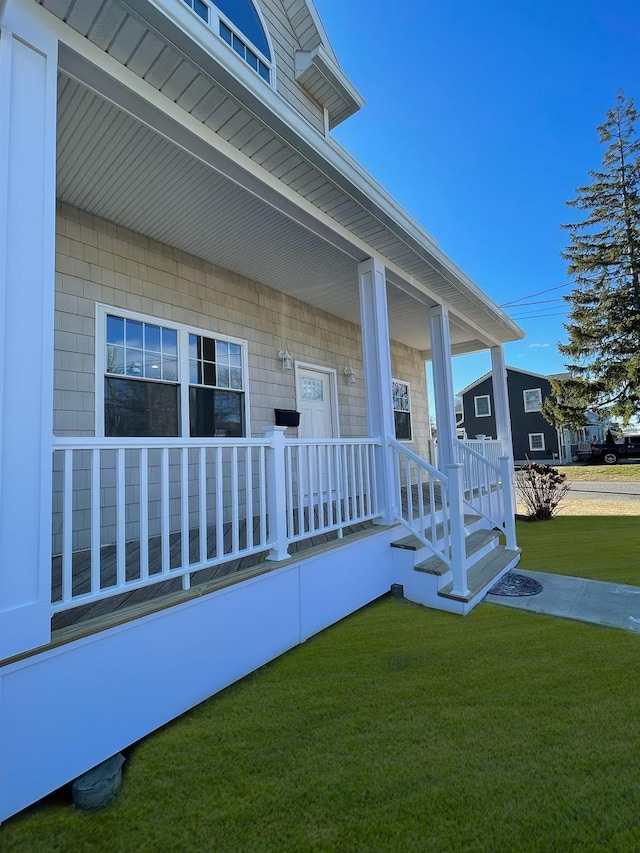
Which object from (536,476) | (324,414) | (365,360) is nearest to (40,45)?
(365,360)

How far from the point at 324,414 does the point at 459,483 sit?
313cm

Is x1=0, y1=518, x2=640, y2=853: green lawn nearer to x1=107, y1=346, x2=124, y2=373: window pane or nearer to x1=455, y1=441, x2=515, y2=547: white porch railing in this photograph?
x1=455, y1=441, x2=515, y2=547: white porch railing

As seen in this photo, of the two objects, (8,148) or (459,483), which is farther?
(459,483)

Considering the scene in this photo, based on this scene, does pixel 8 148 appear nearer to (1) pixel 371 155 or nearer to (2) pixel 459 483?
(2) pixel 459 483

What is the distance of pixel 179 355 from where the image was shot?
4594mm

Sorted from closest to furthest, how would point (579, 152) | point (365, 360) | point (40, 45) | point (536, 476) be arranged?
point (40, 45) < point (365, 360) < point (536, 476) < point (579, 152)

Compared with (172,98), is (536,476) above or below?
below

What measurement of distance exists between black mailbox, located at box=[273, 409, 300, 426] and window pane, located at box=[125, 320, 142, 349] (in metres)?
1.96

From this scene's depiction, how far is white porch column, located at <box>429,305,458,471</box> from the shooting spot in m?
5.85

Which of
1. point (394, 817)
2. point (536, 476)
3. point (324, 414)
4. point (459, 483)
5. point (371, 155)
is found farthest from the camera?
point (371, 155)

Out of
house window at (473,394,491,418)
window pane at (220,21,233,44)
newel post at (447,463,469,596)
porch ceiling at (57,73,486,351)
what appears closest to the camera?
porch ceiling at (57,73,486,351)

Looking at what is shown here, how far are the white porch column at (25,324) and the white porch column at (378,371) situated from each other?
3.00 meters

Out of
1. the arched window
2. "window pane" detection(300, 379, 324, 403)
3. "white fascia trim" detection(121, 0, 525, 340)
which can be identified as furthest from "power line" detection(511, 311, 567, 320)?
the arched window

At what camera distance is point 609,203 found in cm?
1611
